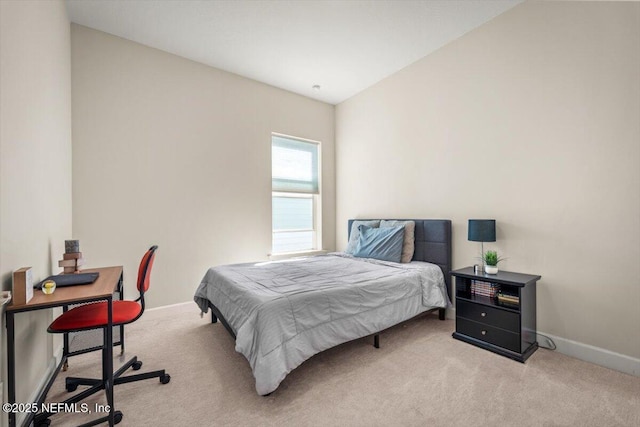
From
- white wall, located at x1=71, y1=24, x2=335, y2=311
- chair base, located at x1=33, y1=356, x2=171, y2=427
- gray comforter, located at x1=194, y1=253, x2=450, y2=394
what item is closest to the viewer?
chair base, located at x1=33, y1=356, x2=171, y2=427

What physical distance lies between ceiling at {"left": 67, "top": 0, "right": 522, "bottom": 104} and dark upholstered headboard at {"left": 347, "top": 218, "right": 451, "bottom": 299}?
2.14m

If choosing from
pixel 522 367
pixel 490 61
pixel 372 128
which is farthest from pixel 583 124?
pixel 372 128

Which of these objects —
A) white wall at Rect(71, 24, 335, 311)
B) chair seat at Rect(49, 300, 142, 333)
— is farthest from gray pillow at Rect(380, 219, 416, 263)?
chair seat at Rect(49, 300, 142, 333)

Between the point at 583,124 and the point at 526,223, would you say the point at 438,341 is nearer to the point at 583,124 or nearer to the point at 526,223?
the point at 526,223

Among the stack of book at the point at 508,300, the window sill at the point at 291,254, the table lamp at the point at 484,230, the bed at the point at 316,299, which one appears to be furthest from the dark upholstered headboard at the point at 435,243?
the window sill at the point at 291,254

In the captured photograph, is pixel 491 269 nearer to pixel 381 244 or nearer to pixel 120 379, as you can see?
pixel 381 244

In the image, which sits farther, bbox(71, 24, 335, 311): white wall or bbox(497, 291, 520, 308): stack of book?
bbox(71, 24, 335, 311): white wall

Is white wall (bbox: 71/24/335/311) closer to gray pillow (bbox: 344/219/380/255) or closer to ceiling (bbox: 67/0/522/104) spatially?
ceiling (bbox: 67/0/522/104)

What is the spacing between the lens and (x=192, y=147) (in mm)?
3680

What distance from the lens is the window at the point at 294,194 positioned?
452 cm

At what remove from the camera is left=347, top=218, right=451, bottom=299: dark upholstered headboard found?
3.19 metres


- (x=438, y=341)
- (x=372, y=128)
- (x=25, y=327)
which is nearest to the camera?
(x=25, y=327)

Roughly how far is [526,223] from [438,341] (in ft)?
4.56

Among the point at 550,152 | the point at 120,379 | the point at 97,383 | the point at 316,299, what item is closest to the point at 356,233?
the point at 316,299
